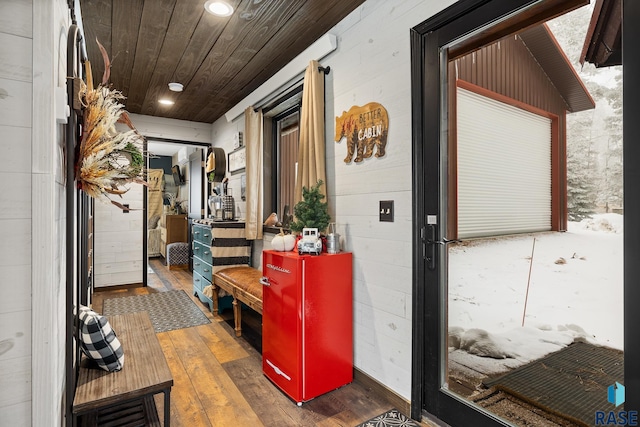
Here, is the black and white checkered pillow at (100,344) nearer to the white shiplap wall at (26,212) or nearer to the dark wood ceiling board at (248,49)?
the white shiplap wall at (26,212)

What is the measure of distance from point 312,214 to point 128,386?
55.5 inches

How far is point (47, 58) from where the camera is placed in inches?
44.0

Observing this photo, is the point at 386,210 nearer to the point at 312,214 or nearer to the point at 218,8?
the point at 312,214

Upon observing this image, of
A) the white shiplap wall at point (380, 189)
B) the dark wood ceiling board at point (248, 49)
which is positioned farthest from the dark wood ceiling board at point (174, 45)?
the white shiplap wall at point (380, 189)

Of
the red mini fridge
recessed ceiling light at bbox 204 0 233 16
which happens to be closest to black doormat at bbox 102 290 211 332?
the red mini fridge

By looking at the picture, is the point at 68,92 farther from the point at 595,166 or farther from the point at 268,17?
the point at 595,166

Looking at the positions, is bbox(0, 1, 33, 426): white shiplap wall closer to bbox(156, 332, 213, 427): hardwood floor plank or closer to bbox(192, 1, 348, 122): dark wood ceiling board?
bbox(156, 332, 213, 427): hardwood floor plank

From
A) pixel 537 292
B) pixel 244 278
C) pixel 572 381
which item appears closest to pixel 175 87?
pixel 244 278

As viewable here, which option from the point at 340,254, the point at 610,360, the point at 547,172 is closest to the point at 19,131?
the point at 340,254

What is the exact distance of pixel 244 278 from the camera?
3260 millimetres

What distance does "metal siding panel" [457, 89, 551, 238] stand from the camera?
1.57 meters

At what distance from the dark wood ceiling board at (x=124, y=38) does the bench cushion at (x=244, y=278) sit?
2.16 metres

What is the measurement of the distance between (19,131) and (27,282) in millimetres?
479

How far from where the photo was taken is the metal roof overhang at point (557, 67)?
1.42 m
